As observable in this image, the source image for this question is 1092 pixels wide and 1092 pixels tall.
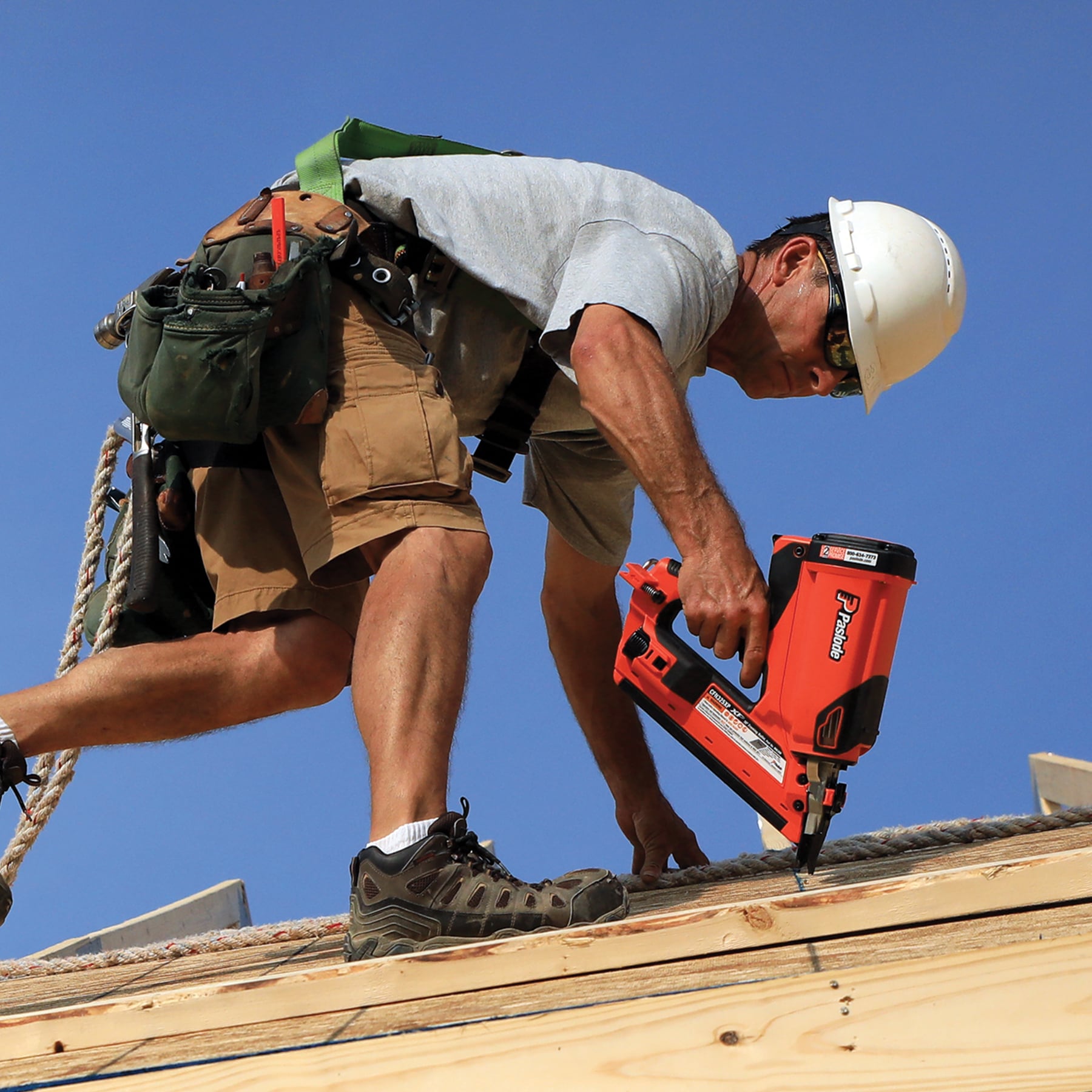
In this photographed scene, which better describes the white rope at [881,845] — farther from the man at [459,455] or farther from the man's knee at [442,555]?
the man's knee at [442,555]

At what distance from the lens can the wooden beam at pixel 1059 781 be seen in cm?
402

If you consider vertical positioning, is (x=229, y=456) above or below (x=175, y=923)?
above

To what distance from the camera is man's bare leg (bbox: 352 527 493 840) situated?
178 cm

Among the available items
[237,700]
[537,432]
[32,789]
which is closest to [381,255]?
[537,432]

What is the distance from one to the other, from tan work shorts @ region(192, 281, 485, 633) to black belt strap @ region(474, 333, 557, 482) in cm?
39

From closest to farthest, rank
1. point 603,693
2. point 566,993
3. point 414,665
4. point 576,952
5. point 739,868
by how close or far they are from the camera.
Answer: point 566,993 → point 576,952 → point 414,665 → point 739,868 → point 603,693

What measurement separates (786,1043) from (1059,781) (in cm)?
368

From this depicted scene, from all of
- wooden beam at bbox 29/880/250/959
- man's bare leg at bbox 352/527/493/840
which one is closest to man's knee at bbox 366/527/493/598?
man's bare leg at bbox 352/527/493/840

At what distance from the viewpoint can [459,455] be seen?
2.05 m

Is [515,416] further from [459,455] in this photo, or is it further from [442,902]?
[442,902]

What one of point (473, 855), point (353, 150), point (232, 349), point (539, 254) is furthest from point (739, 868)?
point (353, 150)

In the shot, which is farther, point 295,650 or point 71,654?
point 71,654

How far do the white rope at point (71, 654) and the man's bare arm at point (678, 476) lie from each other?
1222 mm

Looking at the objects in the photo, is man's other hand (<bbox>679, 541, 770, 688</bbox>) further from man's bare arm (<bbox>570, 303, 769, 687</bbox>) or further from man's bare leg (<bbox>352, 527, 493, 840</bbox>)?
man's bare leg (<bbox>352, 527, 493, 840</bbox>)
